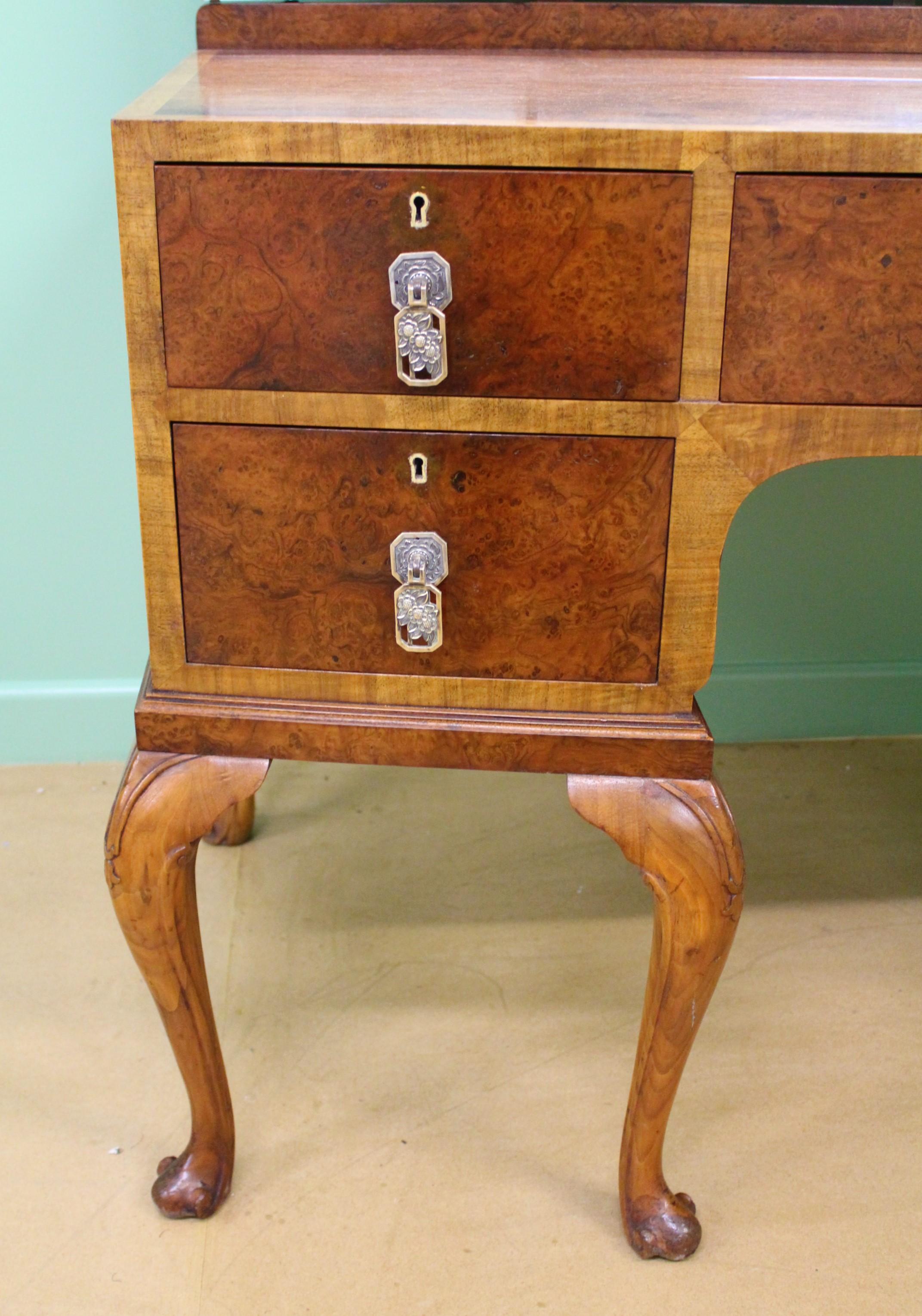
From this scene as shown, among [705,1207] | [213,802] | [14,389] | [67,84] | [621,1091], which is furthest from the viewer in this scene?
[14,389]

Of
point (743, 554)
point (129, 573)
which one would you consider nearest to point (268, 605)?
point (129, 573)

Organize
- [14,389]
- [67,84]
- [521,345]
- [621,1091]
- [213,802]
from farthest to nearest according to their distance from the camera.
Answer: [14,389] < [67,84] < [621,1091] < [213,802] < [521,345]

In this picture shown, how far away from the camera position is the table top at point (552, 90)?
0.79 meters

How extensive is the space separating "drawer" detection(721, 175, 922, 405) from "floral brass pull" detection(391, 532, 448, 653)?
209 millimetres

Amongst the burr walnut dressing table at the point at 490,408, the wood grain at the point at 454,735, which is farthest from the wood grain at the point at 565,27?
the wood grain at the point at 454,735

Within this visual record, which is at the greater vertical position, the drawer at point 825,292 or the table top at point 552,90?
the table top at point 552,90

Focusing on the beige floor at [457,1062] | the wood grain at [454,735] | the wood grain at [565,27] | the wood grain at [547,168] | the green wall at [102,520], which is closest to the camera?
the wood grain at [547,168]

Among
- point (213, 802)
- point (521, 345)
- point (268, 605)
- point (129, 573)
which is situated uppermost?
point (521, 345)

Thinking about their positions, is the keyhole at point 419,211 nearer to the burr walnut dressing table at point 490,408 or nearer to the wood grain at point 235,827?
the burr walnut dressing table at point 490,408

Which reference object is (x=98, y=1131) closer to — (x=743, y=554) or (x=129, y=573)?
(x=129, y=573)

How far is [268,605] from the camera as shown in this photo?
90 cm

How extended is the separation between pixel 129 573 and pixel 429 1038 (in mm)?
690

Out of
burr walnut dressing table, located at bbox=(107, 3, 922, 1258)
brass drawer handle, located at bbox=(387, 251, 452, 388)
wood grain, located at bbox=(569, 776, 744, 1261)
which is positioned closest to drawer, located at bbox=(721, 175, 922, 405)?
burr walnut dressing table, located at bbox=(107, 3, 922, 1258)

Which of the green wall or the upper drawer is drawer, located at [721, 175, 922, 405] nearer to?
the upper drawer
